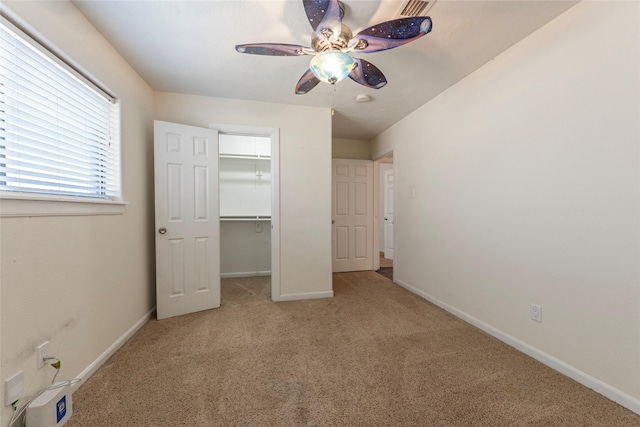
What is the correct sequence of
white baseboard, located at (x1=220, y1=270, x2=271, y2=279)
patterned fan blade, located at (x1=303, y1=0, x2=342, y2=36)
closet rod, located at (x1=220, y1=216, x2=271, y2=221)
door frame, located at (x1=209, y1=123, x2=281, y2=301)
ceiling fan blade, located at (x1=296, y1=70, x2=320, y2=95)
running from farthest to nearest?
white baseboard, located at (x1=220, y1=270, x2=271, y2=279) < closet rod, located at (x1=220, y1=216, x2=271, y2=221) < door frame, located at (x1=209, y1=123, x2=281, y2=301) < ceiling fan blade, located at (x1=296, y1=70, x2=320, y2=95) < patterned fan blade, located at (x1=303, y1=0, x2=342, y2=36)

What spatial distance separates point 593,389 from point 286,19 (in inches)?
117

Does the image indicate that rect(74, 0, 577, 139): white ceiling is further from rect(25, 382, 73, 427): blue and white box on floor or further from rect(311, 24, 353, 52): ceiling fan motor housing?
rect(25, 382, 73, 427): blue and white box on floor

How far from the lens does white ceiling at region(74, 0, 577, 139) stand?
1.53 metres

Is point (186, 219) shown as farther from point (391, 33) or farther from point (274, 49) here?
point (391, 33)

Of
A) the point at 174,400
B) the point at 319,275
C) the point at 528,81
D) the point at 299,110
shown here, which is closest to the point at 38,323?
the point at 174,400

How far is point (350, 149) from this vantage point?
14.6 feet

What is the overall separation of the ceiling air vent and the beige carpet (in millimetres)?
2271

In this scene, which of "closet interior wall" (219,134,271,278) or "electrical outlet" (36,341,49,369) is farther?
"closet interior wall" (219,134,271,278)

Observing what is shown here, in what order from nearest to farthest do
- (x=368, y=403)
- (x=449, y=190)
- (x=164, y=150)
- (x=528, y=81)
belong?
(x=368, y=403), (x=528, y=81), (x=164, y=150), (x=449, y=190)

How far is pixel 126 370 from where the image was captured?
65.9 inches

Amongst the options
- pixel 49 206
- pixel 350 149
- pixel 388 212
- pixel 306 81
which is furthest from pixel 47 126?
pixel 388 212

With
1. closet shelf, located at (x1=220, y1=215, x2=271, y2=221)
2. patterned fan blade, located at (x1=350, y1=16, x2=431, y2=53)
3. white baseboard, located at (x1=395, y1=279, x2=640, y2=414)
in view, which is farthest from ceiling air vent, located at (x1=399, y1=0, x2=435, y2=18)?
closet shelf, located at (x1=220, y1=215, x2=271, y2=221)

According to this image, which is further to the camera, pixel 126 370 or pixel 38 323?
pixel 126 370

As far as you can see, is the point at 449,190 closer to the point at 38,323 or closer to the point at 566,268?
the point at 566,268
